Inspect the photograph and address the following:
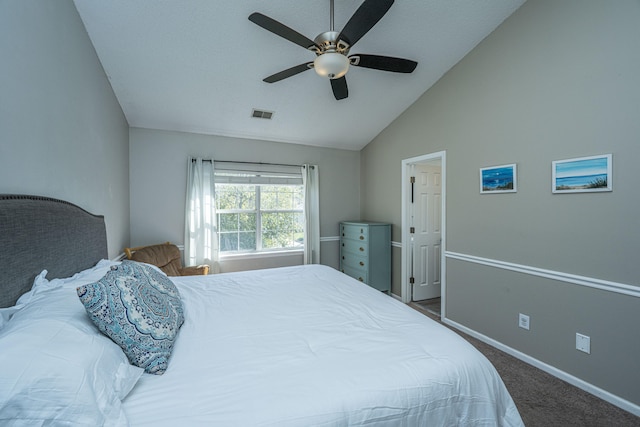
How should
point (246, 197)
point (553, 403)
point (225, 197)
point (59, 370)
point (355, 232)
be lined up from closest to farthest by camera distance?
point (59, 370) < point (553, 403) < point (225, 197) < point (246, 197) < point (355, 232)

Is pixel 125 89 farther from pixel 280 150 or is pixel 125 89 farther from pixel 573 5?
pixel 573 5

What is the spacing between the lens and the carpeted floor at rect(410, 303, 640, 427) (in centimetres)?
169

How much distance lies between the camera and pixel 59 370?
65 centimetres

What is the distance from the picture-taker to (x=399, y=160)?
3779 mm

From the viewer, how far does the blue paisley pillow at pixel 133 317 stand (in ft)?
3.03

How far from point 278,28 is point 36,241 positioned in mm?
1650

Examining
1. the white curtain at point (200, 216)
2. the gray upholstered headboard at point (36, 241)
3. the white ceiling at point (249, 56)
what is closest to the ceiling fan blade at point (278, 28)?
the white ceiling at point (249, 56)

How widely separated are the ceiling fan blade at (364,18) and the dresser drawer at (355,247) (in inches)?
105

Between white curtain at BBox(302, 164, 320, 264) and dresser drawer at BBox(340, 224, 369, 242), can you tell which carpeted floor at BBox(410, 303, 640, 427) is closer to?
dresser drawer at BBox(340, 224, 369, 242)

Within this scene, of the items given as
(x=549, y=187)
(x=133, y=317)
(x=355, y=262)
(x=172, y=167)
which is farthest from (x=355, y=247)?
(x=133, y=317)

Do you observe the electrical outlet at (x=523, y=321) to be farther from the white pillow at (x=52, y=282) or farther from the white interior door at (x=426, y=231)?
the white pillow at (x=52, y=282)

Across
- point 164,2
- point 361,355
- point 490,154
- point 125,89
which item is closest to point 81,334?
point 361,355

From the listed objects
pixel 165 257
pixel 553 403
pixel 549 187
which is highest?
pixel 549 187

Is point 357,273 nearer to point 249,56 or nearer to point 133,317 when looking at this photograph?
point 249,56
